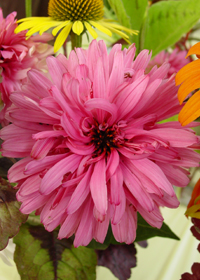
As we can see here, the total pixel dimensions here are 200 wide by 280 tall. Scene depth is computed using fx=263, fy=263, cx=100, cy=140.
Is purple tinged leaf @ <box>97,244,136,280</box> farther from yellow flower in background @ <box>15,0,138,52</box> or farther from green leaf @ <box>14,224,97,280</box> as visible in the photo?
yellow flower in background @ <box>15,0,138,52</box>

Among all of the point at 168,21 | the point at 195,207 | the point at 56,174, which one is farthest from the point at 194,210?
the point at 168,21

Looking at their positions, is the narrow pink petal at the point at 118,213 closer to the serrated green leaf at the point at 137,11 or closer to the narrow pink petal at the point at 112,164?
the narrow pink petal at the point at 112,164

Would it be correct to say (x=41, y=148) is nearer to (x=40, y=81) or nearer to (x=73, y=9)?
(x=40, y=81)

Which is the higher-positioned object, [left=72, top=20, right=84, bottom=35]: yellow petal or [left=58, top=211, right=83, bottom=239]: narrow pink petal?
[left=72, top=20, right=84, bottom=35]: yellow petal

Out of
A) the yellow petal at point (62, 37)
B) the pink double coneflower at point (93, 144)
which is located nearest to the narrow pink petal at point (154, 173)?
the pink double coneflower at point (93, 144)

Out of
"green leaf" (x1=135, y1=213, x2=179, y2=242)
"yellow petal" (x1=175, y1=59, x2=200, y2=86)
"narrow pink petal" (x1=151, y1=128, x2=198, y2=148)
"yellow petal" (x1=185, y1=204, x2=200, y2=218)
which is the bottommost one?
"green leaf" (x1=135, y1=213, x2=179, y2=242)

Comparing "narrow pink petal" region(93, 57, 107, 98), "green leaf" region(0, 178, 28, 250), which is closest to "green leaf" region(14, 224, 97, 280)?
"green leaf" region(0, 178, 28, 250)

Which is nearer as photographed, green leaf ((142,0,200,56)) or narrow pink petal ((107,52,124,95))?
narrow pink petal ((107,52,124,95))

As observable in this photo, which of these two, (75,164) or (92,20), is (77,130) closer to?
(75,164)
